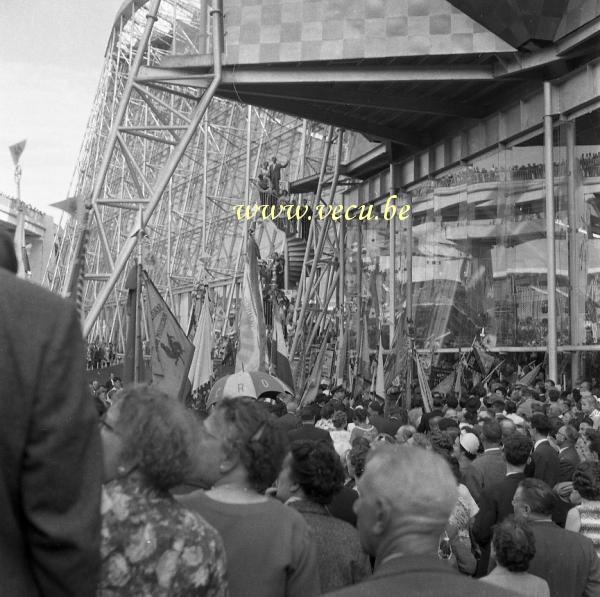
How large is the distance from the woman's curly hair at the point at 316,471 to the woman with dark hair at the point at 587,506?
1674 mm

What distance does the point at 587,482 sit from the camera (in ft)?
16.0

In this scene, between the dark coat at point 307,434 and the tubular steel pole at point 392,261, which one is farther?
the tubular steel pole at point 392,261

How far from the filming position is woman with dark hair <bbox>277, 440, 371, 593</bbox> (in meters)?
3.50

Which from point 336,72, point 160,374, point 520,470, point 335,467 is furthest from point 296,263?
point 335,467

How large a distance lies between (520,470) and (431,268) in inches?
740

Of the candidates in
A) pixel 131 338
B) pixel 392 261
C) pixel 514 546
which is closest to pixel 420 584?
pixel 514 546

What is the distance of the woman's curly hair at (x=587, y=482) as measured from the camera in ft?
→ 16.0

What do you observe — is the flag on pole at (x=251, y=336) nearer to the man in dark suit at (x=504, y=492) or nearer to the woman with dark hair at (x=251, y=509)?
the man in dark suit at (x=504, y=492)

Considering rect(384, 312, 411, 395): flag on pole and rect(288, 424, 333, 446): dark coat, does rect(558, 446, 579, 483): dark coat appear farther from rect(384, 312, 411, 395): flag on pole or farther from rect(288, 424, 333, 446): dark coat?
rect(384, 312, 411, 395): flag on pole

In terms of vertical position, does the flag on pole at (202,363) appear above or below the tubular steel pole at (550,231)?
below

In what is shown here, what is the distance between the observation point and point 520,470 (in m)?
6.36

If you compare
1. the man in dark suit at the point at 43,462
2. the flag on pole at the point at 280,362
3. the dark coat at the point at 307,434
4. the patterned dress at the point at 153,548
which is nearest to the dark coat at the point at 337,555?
the patterned dress at the point at 153,548

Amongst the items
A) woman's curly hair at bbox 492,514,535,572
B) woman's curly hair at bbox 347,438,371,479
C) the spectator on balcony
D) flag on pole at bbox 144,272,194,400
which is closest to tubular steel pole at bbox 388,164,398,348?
the spectator on balcony

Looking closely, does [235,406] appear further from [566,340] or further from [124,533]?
[566,340]
